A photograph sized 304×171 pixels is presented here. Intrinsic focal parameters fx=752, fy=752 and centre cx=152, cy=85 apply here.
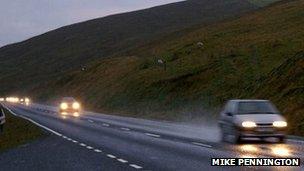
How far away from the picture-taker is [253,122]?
83.0 feet

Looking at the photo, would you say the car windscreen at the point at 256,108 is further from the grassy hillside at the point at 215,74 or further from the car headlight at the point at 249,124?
the grassy hillside at the point at 215,74

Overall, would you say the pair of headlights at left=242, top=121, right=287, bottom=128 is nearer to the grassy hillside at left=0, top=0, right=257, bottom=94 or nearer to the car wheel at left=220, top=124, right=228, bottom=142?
the car wheel at left=220, top=124, right=228, bottom=142

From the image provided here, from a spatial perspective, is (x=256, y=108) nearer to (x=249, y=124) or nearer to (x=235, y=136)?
(x=235, y=136)

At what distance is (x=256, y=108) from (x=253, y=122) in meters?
1.95

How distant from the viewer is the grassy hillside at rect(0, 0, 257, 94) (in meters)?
164

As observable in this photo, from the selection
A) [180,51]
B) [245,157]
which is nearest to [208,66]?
[180,51]

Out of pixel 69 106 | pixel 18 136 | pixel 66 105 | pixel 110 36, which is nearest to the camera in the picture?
pixel 18 136

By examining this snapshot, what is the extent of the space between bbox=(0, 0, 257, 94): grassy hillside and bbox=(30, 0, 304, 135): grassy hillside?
4859 centimetres

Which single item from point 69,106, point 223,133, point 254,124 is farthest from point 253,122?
point 69,106

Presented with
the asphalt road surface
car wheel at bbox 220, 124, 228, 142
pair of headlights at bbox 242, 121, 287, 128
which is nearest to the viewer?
the asphalt road surface

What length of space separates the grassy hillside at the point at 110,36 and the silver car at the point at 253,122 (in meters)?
126

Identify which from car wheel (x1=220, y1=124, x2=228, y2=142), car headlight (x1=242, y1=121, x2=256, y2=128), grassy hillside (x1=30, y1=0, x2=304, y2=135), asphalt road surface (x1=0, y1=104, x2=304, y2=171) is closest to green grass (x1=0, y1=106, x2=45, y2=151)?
asphalt road surface (x1=0, y1=104, x2=304, y2=171)

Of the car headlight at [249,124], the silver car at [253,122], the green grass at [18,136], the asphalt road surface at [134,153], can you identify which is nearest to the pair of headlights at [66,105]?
the green grass at [18,136]

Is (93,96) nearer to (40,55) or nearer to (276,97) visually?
(276,97)
